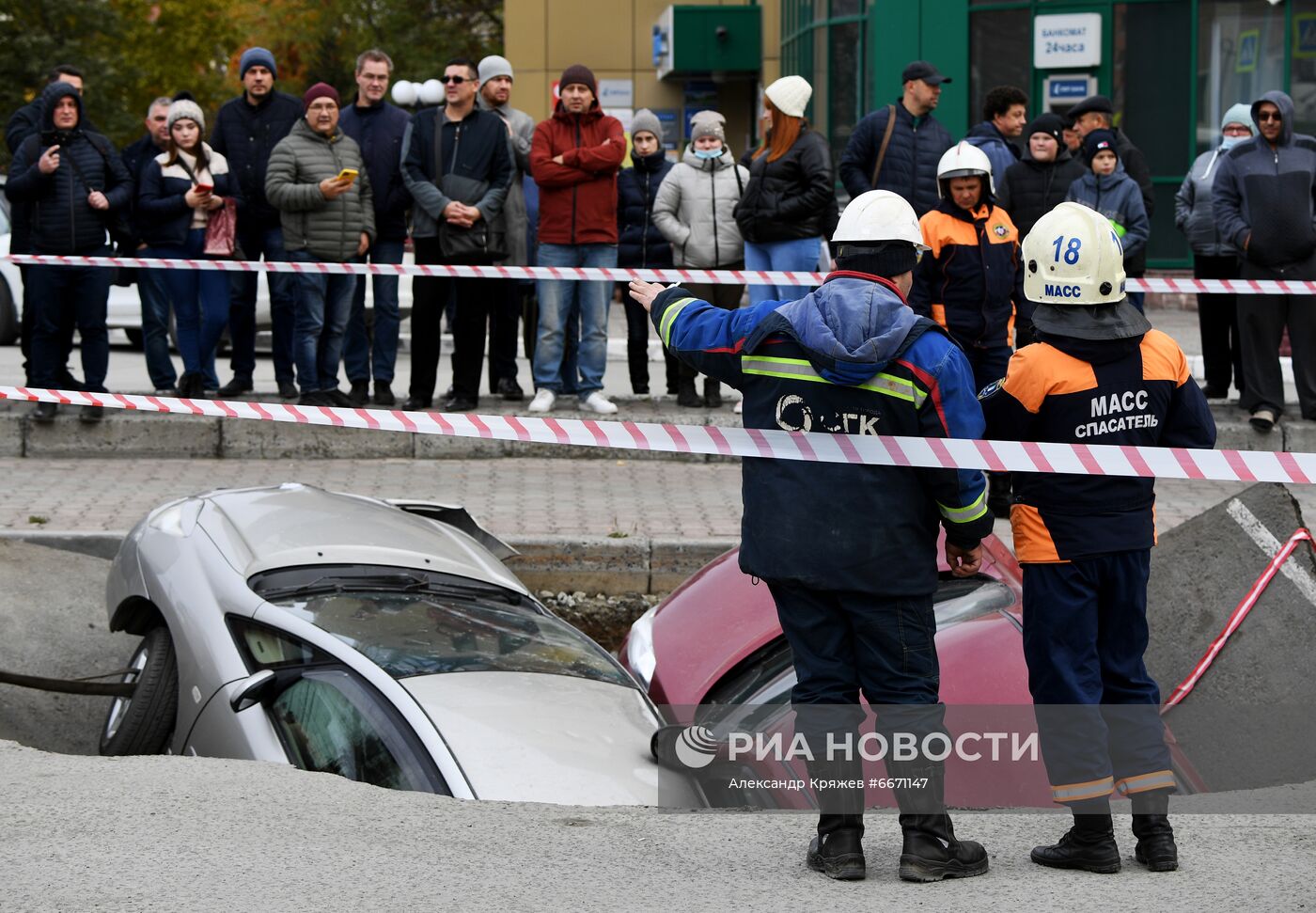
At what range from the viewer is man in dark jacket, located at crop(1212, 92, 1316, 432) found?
10273 millimetres

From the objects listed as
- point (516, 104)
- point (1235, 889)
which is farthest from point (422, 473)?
point (516, 104)

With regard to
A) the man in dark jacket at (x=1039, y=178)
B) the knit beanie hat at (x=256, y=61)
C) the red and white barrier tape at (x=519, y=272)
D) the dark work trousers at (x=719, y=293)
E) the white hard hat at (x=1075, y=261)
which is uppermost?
the knit beanie hat at (x=256, y=61)

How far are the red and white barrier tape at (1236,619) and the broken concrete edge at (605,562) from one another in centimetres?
297

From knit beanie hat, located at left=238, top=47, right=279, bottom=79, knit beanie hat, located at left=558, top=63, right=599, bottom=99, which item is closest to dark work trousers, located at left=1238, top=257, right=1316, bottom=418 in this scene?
knit beanie hat, located at left=558, top=63, right=599, bottom=99

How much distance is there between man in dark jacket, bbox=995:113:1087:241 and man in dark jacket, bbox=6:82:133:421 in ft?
18.1

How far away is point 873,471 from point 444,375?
34.1ft

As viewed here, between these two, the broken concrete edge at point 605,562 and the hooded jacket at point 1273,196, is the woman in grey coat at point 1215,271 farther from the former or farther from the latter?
the broken concrete edge at point 605,562

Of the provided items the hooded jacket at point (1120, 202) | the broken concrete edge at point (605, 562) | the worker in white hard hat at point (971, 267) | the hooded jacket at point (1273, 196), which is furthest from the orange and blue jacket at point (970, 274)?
the hooded jacket at point (1273, 196)

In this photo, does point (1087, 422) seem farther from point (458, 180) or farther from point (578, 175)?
point (458, 180)

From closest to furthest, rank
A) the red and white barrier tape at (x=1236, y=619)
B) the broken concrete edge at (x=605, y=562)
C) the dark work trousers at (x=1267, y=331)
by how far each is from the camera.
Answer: the red and white barrier tape at (x=1236, y=619)
the broken concrete edge at (x=605, y=562)
the dark work trousers at (x=1267, y=331)

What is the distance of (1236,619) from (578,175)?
19.2 feet

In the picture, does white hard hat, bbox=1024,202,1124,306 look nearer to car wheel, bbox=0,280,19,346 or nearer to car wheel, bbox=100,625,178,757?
car wheel, bbox=100,625,178,757

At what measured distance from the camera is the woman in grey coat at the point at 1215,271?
439 inches

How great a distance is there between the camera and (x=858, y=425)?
416cm
